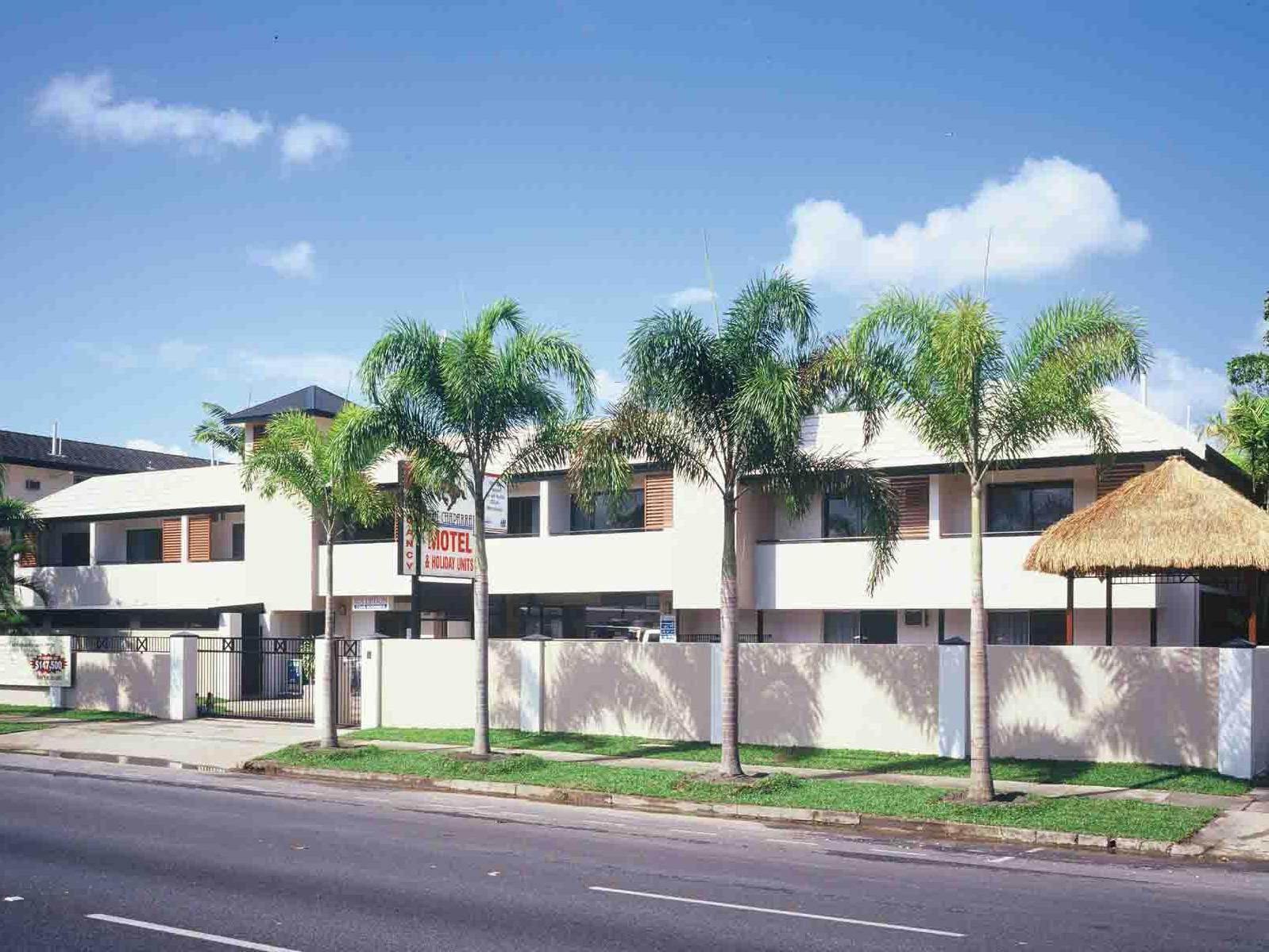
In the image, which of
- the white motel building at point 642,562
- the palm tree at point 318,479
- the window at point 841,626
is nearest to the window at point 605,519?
the white motel building at point 642,562

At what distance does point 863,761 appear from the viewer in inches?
834

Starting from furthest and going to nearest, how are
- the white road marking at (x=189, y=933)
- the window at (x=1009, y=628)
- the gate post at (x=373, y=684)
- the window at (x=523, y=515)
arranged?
the window at (x=523, y=515) < the window at (x=1009, y=628) < the gate post at (x=373, y=684) < the white road marking at (x=189, y=933)

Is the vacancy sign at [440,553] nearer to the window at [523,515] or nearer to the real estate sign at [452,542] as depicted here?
the real estate sign at [452,542]

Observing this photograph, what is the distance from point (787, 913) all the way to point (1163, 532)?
41.1 feet

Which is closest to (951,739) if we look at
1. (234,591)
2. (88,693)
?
(88,693)

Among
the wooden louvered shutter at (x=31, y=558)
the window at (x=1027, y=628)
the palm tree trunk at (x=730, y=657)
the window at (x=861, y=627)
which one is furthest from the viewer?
the wooden louvered shutter at (x=31, y=558)

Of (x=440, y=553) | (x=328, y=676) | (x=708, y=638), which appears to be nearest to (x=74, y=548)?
(x=440, y=553)

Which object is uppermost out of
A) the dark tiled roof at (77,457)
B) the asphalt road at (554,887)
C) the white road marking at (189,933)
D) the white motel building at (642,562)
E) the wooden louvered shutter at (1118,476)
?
the dark tiled roof at (77,457)

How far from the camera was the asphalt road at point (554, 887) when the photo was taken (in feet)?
31.3

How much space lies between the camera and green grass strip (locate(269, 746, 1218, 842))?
15961 millimetres

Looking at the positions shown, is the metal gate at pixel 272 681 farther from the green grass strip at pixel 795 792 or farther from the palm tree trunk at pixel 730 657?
the palm tree trunk at pixel 730 657

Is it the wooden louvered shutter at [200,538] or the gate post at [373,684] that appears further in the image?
the wooden louvered shutter at [200,538]

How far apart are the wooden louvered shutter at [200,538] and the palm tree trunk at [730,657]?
92.8 feet

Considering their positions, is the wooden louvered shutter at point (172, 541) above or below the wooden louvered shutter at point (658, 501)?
below
